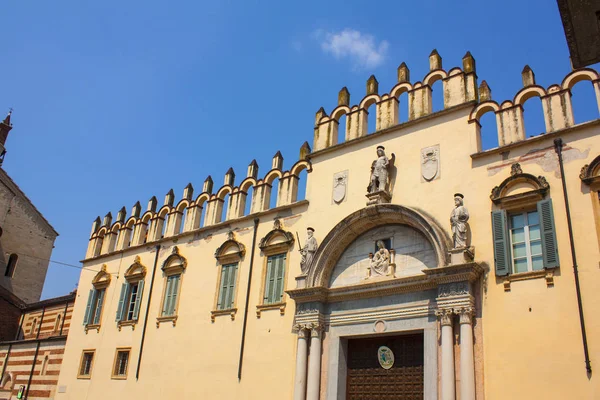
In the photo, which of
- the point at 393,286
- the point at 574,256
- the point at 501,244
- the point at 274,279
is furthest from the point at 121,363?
the point at 574,256

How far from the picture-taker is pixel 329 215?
1755 centimetres

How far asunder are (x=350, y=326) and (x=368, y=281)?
1.33 metres

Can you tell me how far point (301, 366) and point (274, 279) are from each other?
10.8 ft

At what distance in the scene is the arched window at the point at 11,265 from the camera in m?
36.2

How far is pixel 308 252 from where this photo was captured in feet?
55.7

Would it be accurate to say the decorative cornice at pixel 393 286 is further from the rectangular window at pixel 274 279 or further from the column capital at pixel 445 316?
the rectangular window at pixel 274 279

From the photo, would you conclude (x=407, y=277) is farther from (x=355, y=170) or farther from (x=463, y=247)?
(x=355, y=170)

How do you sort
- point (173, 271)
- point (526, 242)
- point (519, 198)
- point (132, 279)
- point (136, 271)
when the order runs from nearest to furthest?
point (526, 242) → point (519, 198) → point (173, 271) → point (136, 271) → point (132, 279)

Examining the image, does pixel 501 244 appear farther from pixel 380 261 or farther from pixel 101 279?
pixel 101 279

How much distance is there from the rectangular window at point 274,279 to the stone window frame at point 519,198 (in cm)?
707

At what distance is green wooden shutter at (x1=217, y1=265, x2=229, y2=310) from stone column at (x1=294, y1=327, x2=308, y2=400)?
3998 mm

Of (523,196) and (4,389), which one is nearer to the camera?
(523,196)

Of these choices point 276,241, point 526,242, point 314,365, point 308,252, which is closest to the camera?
point 526,242

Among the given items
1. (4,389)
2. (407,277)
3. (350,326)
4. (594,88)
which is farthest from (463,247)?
(4,389)
